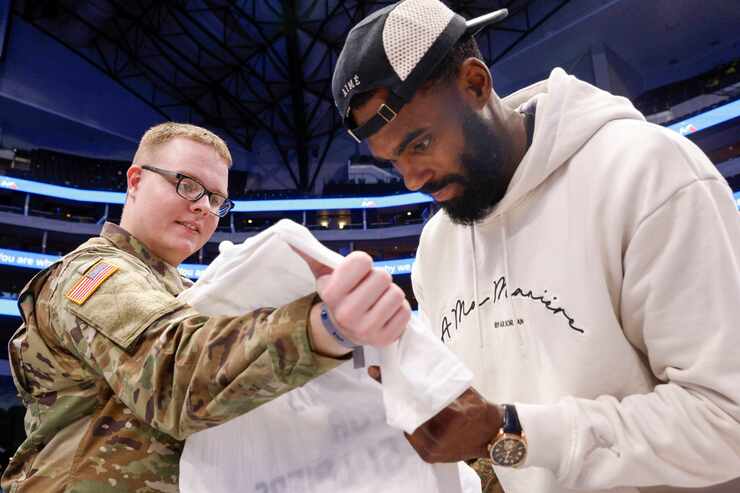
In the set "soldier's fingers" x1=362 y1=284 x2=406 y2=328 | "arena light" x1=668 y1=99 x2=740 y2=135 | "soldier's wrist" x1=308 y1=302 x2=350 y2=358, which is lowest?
"soldier's wrist" x1=308 y1=302 x2=350 y2=358

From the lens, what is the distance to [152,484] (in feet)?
4.38

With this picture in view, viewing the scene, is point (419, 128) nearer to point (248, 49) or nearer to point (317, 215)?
point (248, 49)

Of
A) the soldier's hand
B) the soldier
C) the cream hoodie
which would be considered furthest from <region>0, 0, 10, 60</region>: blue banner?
the soldier's hand

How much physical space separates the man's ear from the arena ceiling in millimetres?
14712

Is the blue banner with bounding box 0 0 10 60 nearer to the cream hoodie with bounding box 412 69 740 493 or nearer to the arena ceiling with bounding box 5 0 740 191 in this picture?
the arena ceiling with bounding box 5 0 740 191

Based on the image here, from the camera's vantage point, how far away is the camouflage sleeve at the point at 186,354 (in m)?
0.99

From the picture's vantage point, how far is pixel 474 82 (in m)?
1.66

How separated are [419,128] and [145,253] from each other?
994mm

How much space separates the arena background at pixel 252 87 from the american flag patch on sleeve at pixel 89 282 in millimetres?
15607

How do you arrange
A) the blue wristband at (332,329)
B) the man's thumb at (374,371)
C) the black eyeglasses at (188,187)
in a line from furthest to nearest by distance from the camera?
1. the black eyeglasses at (188,187)
2. the man's thumb at (374,371)
3. the blue wristband at (332,329)

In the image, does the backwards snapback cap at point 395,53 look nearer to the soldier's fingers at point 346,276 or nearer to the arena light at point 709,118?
the soldier's fingers at point 346,276

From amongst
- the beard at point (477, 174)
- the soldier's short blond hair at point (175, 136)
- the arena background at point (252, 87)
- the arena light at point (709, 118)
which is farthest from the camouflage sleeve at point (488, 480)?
the arena light at point (709, 118)

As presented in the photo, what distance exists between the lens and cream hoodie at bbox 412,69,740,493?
1.21 m

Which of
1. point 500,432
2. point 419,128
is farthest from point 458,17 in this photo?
point 500,432
